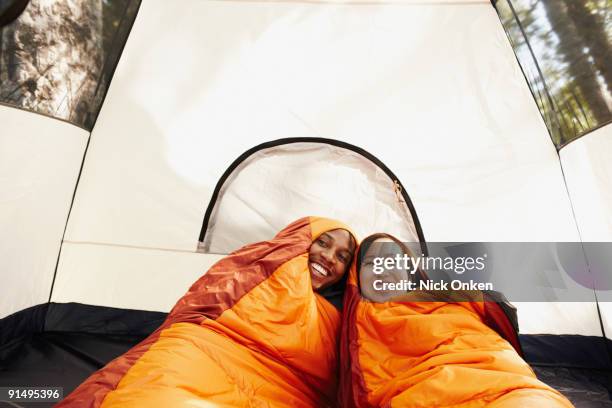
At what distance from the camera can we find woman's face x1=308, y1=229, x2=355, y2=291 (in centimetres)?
172

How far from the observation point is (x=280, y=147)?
2.13m

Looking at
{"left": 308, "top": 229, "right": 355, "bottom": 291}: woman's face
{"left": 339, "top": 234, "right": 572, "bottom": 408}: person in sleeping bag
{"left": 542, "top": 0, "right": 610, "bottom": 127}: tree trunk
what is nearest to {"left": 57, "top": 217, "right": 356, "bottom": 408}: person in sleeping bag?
{"left": 308, "top": 229, "right": 355, "bottom": 291}: woman's face

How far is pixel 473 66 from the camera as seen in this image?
2080mm

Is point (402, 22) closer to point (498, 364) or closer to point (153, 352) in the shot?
point (498, 364)

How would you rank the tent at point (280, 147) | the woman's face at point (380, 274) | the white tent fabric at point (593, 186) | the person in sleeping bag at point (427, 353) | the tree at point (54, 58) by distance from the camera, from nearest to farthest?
the person in sleeping bag at point (427, 353) → the woman's face at point (380, 274) → the tree at point (54, 58) → the white tent fabric at point (593, 186) → the tent at point (280, 147)

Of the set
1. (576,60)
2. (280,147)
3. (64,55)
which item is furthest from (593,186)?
(64,55)

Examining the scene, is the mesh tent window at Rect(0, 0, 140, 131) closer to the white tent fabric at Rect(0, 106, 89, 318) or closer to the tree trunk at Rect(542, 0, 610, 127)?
the white tent fabric at Rect(0, 106, 89, 318)

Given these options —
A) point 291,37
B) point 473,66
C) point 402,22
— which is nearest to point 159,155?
point 291,37

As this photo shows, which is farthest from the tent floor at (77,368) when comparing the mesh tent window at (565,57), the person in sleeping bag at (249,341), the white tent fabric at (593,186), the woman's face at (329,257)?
the mesh tent window at (565,57)

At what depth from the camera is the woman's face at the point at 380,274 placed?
1.46 metres

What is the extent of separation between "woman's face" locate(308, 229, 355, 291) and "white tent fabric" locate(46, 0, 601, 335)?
1.19ft

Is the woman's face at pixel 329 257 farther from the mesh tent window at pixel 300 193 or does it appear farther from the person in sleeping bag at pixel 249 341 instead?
the mesh tent window at pixel 300 193

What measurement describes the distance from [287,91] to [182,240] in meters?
0.87

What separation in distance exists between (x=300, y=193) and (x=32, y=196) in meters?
1.12
